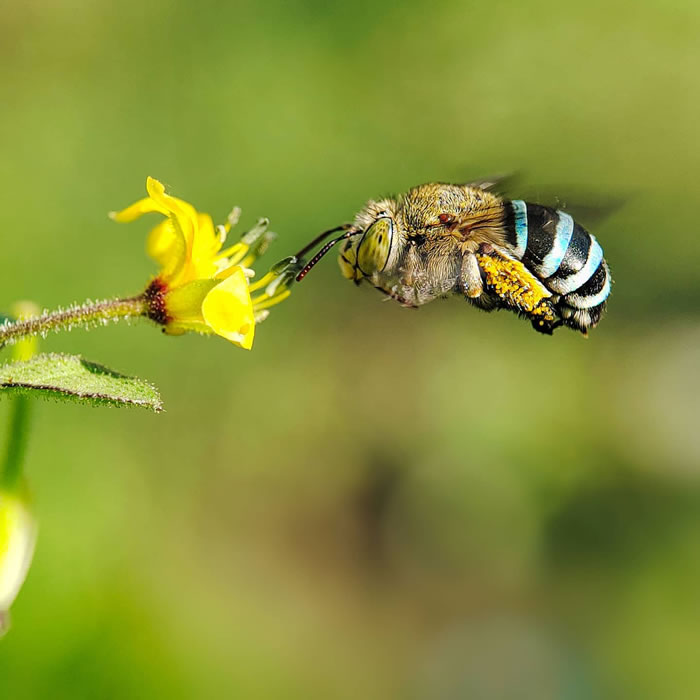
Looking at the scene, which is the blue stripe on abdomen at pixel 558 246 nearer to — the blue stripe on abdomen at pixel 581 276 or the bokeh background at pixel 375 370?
the blue stripe on abdomen at pixel 581 276


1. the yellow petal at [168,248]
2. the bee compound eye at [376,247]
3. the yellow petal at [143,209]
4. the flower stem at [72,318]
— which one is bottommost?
the flower stem at [72,318]

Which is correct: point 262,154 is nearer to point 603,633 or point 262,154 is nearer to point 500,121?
point 500,121

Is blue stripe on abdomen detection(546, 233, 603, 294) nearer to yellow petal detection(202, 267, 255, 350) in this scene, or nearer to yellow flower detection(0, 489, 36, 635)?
yellow petal detection(202, 267, 255, 350)

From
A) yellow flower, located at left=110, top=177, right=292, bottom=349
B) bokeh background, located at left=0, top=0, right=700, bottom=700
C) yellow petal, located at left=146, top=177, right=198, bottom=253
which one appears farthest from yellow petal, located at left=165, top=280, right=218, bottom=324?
bokeh background, located at left=0, top=0, right=700, bottom=700

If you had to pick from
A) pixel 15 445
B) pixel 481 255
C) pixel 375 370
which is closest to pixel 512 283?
pixel 481 255

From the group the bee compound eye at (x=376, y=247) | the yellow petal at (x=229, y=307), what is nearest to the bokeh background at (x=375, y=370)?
the bee compound eye at (x=376, y=247)

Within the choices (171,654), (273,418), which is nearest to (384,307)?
(273,418)

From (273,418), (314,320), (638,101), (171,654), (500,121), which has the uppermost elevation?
(638,101)

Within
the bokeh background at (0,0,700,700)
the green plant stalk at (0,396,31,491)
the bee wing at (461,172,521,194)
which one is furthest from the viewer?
the bokeh background at (0,0,700,700)

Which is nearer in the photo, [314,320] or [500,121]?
[314,320]
